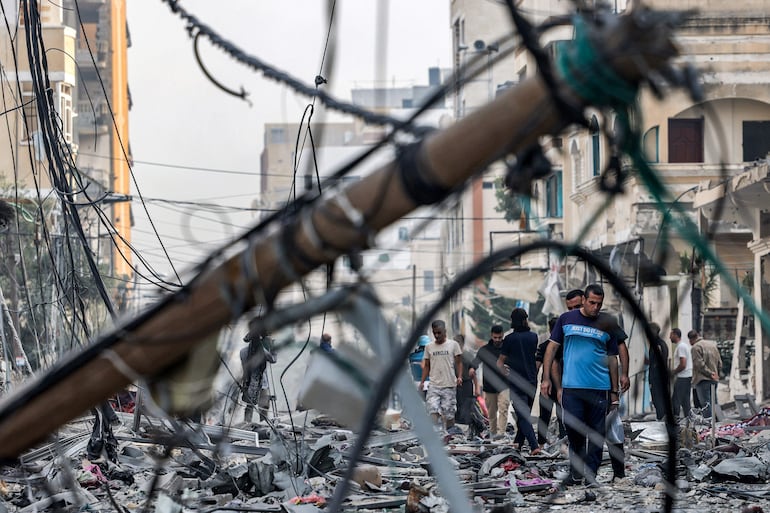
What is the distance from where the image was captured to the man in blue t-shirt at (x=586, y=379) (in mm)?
11109

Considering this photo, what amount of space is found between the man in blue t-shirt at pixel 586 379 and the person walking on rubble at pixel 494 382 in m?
4.65

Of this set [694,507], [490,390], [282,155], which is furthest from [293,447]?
[282,155]

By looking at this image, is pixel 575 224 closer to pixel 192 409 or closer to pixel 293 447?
pixel 293 447

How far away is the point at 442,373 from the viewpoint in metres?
17.2

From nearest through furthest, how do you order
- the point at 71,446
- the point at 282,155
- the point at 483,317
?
the point at 71,446
the point at 483,317
the point at 282,155

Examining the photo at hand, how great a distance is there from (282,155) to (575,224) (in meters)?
106

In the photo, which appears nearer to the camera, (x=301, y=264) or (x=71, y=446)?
(x=301, y=264)

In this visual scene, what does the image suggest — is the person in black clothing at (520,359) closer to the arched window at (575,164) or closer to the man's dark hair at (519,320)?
the man's dark hair at (519,320)

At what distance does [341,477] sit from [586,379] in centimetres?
232

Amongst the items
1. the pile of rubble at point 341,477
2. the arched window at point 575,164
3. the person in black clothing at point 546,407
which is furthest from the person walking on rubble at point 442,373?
the arched window at point 575,164

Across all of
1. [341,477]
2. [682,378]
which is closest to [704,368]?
[682,378]

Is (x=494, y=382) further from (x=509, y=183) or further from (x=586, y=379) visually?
(x=509, y=183)

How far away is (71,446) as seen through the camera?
13141mm

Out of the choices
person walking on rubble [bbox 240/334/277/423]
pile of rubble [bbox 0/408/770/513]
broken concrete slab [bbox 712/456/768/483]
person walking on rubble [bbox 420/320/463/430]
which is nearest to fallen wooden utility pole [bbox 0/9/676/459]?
pile of rubble [bbox 0/408/770/513]
